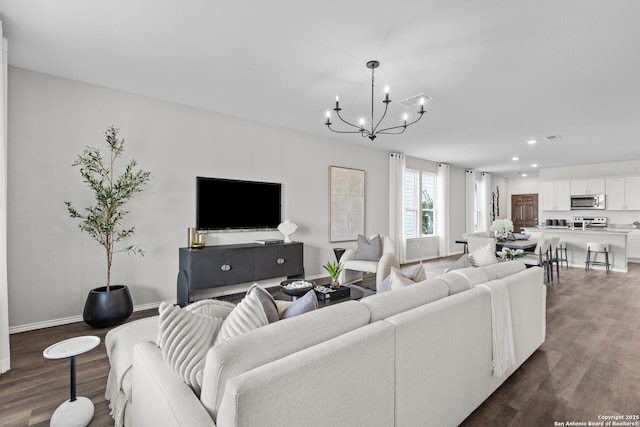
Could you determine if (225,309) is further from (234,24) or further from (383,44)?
(383,44)

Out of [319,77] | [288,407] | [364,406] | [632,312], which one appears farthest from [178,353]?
[632,312]

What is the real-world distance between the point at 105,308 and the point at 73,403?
55.1 inches

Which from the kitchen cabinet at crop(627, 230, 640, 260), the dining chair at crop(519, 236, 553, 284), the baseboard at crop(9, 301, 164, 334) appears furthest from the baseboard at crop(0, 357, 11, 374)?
the kitchen cabinet at crop(627, 230, 640, 260)

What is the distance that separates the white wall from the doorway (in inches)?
370

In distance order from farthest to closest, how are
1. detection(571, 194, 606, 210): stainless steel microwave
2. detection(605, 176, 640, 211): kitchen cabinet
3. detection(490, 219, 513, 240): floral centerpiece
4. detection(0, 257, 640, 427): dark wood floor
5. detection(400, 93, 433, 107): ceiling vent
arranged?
detection(571, 194, 606, 210): stainless steel microwave
detection(605, 176, 640, 211): kitchen cabinet
detection(490, 219, 513, 240): floral centerpiece
detection(400, 93, 433, 107): ceiling vent
detection(0, 257, 640, 427): dark wood floor

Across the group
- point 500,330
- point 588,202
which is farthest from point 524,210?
point 500,330

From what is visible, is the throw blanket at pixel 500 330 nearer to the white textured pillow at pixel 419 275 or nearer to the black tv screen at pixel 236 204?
the white textured pillow at pixel 419 275

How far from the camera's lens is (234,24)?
235cm

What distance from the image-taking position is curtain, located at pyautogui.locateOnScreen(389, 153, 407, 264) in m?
6.83

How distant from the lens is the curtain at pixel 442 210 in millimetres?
8305

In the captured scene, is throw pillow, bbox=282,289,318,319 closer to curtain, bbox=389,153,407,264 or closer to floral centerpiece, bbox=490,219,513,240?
floral centerpiece, bbox=490,219,513,240

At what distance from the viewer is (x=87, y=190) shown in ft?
11.1

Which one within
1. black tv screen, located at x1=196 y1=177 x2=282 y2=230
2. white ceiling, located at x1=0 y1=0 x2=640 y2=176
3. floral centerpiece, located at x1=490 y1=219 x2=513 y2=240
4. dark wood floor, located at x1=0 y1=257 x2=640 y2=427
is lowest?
dark wood floor, located at x1=0 y1=257 x2=640 y2=427

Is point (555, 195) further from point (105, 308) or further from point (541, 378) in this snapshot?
point (105, 308)
